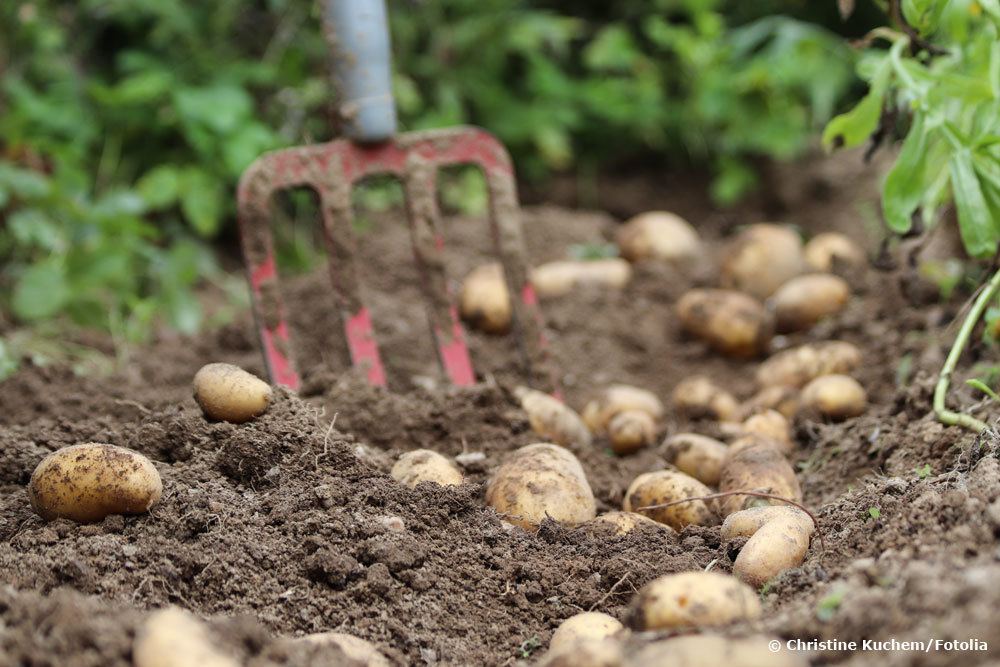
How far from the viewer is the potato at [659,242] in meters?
4.06

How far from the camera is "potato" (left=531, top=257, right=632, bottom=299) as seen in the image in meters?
3.81

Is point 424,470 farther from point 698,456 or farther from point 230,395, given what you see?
point 698,456

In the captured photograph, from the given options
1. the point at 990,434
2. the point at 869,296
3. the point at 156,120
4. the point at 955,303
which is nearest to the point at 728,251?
the point at 869,296

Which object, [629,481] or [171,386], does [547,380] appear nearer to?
[629,481]

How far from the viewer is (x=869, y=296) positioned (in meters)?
3.47

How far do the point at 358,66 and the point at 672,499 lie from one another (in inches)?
62.0

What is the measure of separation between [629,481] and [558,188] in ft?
10.3

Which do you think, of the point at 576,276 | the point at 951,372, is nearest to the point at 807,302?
the point at 576,276

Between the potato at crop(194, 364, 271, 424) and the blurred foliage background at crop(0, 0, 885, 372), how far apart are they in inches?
Result: 61.8

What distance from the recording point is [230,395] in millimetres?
2145

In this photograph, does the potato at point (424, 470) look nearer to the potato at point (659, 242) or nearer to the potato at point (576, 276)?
the potato at point (576, 276)

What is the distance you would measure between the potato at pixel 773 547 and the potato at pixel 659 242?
214 cm

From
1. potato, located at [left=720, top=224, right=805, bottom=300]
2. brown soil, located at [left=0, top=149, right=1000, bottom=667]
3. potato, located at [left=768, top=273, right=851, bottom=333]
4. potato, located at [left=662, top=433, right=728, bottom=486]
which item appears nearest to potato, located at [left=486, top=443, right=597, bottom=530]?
brown soil, located at [left=0, top=149, right=1000, bottom=667]

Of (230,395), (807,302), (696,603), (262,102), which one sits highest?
(262,102)
